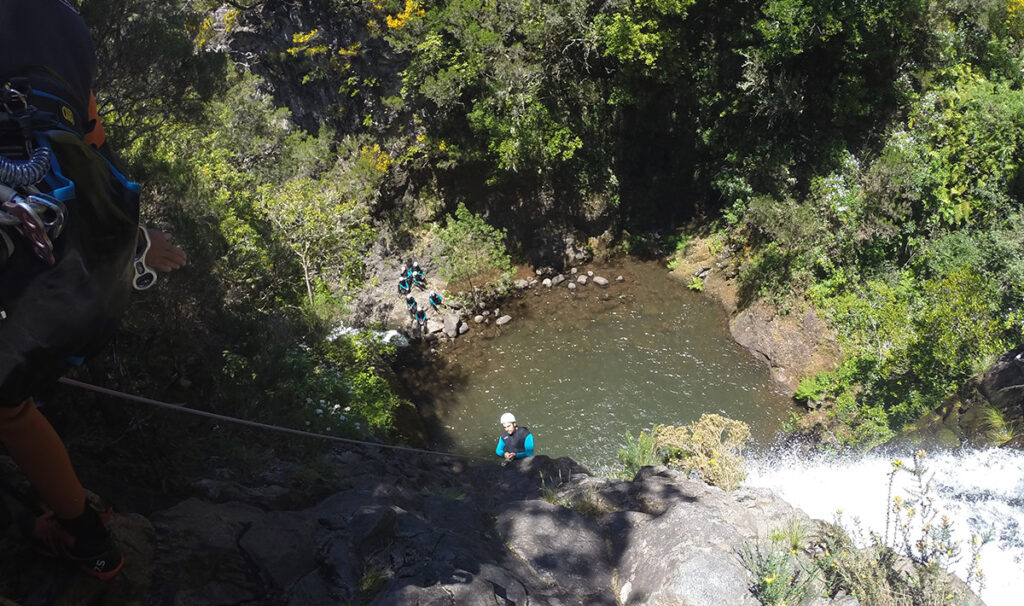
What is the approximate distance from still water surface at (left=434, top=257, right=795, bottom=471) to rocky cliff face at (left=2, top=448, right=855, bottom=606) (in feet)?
16.1

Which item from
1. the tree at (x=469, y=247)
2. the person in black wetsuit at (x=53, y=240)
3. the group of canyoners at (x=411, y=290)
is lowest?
the group of canyoners at (x=411, y=290)

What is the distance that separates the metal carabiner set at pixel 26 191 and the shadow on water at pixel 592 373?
30.8 ft

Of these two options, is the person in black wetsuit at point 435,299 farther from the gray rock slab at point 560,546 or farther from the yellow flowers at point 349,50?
the gray rock slab at point 560,546

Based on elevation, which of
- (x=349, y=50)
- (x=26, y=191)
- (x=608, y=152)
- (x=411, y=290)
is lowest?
(x=411, y=290)

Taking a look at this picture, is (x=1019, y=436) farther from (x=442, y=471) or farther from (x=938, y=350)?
(x=442, y=471)

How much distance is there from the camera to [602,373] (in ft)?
40.5

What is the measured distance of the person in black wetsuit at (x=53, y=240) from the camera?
1.85 m

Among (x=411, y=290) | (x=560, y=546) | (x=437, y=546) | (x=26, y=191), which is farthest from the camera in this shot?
(x=411, y=290)

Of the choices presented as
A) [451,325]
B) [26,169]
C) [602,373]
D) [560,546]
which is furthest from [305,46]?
[26,169]

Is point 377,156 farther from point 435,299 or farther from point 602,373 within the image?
point 602,373

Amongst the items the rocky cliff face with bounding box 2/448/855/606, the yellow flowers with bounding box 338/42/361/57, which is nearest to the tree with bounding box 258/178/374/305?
the yellow flowers with bounding box 338/42/361/57

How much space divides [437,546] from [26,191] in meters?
3.27

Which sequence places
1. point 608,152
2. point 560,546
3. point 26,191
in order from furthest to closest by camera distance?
1. point 608,152
2. point 560,546
3. point 26,191

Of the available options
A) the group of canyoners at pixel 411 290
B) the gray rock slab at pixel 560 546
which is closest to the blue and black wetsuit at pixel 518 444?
the gray rock slab at pixel 560 546
